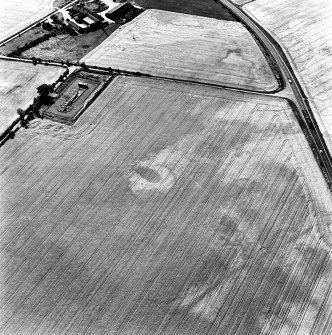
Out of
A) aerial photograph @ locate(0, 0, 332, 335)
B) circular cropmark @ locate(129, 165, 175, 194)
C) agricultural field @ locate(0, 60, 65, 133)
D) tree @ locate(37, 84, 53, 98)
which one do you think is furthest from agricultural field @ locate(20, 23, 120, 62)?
circular cropmark @ locate(129, 165, 175, 194)

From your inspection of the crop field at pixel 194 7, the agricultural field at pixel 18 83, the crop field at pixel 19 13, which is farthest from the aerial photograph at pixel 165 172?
the crop field at pixel 194 7

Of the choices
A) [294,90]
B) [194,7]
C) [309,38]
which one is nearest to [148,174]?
[294,90]

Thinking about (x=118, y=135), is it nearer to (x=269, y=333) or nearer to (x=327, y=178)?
(x=327, y=178)

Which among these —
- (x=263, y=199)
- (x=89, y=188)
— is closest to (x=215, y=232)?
(x=263, y=199)

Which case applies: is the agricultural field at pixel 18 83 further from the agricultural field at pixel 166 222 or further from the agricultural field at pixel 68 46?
the agricultural field at pixel 166 222

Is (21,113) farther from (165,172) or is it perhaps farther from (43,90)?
(165,172)

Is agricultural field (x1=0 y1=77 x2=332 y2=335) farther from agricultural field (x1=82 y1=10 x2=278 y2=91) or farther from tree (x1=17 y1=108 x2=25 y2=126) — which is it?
agricultural field (x1=82 y1=10 x2=278 y2=91)
